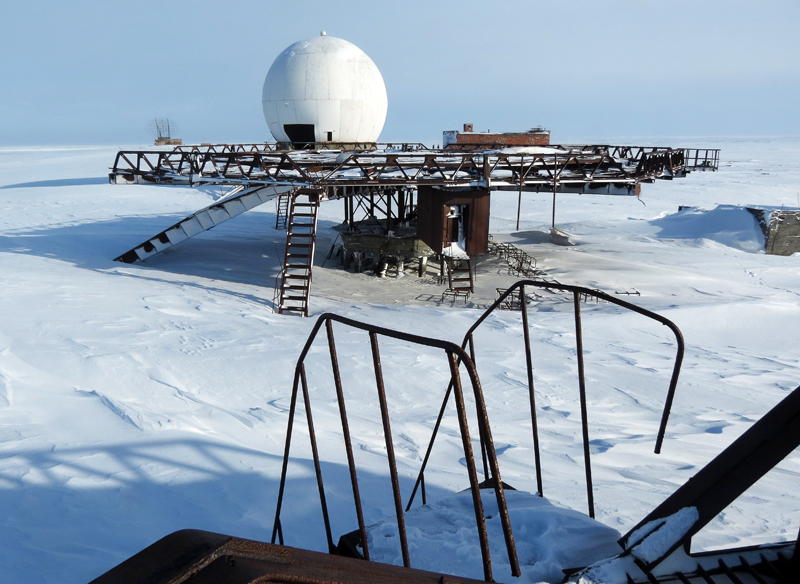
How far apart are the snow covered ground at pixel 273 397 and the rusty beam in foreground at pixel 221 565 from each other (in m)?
1.48

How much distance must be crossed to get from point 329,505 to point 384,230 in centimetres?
1662

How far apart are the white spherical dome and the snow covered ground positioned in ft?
20.4

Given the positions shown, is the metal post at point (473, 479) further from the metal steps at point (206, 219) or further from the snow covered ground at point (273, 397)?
the metal steps at point (206, 219)

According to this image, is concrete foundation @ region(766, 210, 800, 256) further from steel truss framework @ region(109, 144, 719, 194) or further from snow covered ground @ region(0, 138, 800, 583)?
steel truss framework @ region(109, 144, 719, 194)

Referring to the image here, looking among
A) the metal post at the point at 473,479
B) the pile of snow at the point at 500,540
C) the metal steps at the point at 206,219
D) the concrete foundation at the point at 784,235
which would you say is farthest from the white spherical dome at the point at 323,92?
the metal post at the point at 473,479

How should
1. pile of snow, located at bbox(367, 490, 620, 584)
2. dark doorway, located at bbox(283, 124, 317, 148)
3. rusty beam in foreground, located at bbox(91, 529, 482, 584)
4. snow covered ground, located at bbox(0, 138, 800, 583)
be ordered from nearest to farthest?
rusty beam in foreground, located at bbox(91, 529, 482, 584)
pile of snow, located at bbox(367, 490, 620, 584)
snow covered ground, located at bbox(0, 138, 800, 583)
dark doorway, located at bbox(283, 124, 317, 148)

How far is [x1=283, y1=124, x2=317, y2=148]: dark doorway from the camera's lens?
20.5m

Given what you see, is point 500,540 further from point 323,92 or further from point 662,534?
→ point 323,92

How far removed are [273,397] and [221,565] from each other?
5.65 metres

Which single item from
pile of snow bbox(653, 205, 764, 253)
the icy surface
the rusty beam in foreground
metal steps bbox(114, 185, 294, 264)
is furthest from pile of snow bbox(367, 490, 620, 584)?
pile of snow bbox(653, 205, 764, 253)

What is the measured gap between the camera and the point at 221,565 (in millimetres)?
1711

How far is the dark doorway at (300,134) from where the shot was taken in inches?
807

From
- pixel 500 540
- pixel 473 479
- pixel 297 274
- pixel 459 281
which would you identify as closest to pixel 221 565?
pixel 473 479

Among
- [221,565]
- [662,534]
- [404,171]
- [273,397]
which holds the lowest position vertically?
[273,397]
